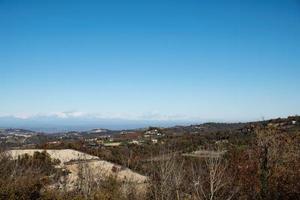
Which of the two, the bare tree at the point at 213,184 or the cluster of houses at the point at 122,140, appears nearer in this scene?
the bare tree at the point at 213,184

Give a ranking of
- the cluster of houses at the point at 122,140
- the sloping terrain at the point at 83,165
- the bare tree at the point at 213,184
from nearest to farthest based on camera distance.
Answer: the bare tree at the point at 213,184 → the sloping terrain at the point at 83,165 → the cluster of houses at the point at 122,140

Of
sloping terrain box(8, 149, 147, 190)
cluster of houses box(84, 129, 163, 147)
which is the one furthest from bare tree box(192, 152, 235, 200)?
cluster of houses box(84, 129, 163, 147)

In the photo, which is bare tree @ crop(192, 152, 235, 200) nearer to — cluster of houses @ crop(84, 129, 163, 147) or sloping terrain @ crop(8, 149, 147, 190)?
sloping terrain @ crop(8, 149, 147, 190)

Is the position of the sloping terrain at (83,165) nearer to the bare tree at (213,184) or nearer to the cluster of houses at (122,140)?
the bare tree at (213,184)

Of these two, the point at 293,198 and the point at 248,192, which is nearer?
the point at 293,198

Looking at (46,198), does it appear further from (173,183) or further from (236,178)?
(236,178)

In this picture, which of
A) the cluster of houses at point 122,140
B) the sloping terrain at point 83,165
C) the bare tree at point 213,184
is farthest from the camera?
the cluster of houses at point 122,140

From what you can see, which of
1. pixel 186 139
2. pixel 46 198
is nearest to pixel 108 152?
pixel 186 139

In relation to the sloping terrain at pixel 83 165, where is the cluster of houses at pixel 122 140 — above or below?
above

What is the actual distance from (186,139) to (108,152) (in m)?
13.4

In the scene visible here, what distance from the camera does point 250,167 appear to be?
26.9 meters

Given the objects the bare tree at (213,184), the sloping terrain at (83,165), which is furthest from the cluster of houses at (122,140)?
the bare tree at (213,184)

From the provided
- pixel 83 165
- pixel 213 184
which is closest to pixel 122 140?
pixel 83 165

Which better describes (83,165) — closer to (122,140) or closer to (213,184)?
(213,184)
